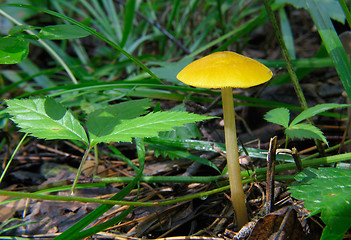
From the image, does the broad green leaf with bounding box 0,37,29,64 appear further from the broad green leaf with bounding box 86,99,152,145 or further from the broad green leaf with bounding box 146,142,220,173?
the broad green leaf with bounding box 146,142,220,173

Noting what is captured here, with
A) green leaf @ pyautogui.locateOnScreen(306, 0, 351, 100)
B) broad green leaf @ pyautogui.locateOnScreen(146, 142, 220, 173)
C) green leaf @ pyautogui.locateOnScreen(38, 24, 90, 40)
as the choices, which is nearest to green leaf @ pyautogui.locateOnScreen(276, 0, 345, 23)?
green leaf @ pyautogui.locateOnScreen(306, 0, 351, 100)

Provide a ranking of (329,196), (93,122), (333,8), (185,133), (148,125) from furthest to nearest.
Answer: (333,8), (185,133), (93,122), (148,125), (329,196)

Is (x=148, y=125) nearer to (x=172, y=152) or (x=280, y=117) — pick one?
(x=172, y=152)

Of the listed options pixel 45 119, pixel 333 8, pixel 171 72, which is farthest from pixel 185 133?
pixel 333 8

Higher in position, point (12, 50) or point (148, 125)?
point (12, 50)

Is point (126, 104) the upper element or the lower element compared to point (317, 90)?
upper

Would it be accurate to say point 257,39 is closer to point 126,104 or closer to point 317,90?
point 317,90

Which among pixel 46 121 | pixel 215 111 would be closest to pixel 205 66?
pixel 46 121
